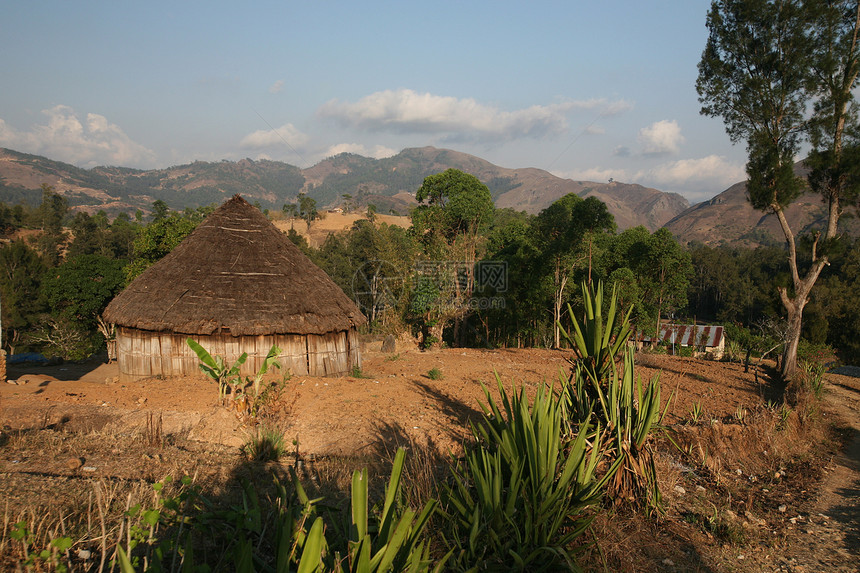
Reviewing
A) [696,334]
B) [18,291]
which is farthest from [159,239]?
[696,334]

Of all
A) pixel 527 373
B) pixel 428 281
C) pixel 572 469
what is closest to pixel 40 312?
pixel 428 281

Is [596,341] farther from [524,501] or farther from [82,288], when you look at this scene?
[82,288]

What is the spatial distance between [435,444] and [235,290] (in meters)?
6.36

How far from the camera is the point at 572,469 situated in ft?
10.4

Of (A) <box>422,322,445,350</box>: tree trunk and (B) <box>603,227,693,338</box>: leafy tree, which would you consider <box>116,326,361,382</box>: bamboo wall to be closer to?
(A) <box>422,322,445,350</box>: tree trunk

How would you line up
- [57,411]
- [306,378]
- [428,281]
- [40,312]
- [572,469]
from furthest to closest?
1. [40,312]
2. [428,281]
3. [306,378]
4. [57,411]
5. [572,469]

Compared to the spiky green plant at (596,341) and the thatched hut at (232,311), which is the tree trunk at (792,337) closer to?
the spiky green plant at (596,341)

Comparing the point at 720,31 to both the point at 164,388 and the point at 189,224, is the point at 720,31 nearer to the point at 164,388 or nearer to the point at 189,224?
the point at 164,388

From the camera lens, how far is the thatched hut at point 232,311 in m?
9.70

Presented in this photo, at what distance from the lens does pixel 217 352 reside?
378 inches

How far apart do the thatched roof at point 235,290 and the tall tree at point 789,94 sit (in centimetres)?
945

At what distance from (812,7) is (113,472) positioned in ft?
44.3

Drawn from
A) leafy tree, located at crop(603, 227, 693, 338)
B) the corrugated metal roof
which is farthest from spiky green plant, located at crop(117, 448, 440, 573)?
the corrugated metal roof

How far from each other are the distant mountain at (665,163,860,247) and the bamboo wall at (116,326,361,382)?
282ft
